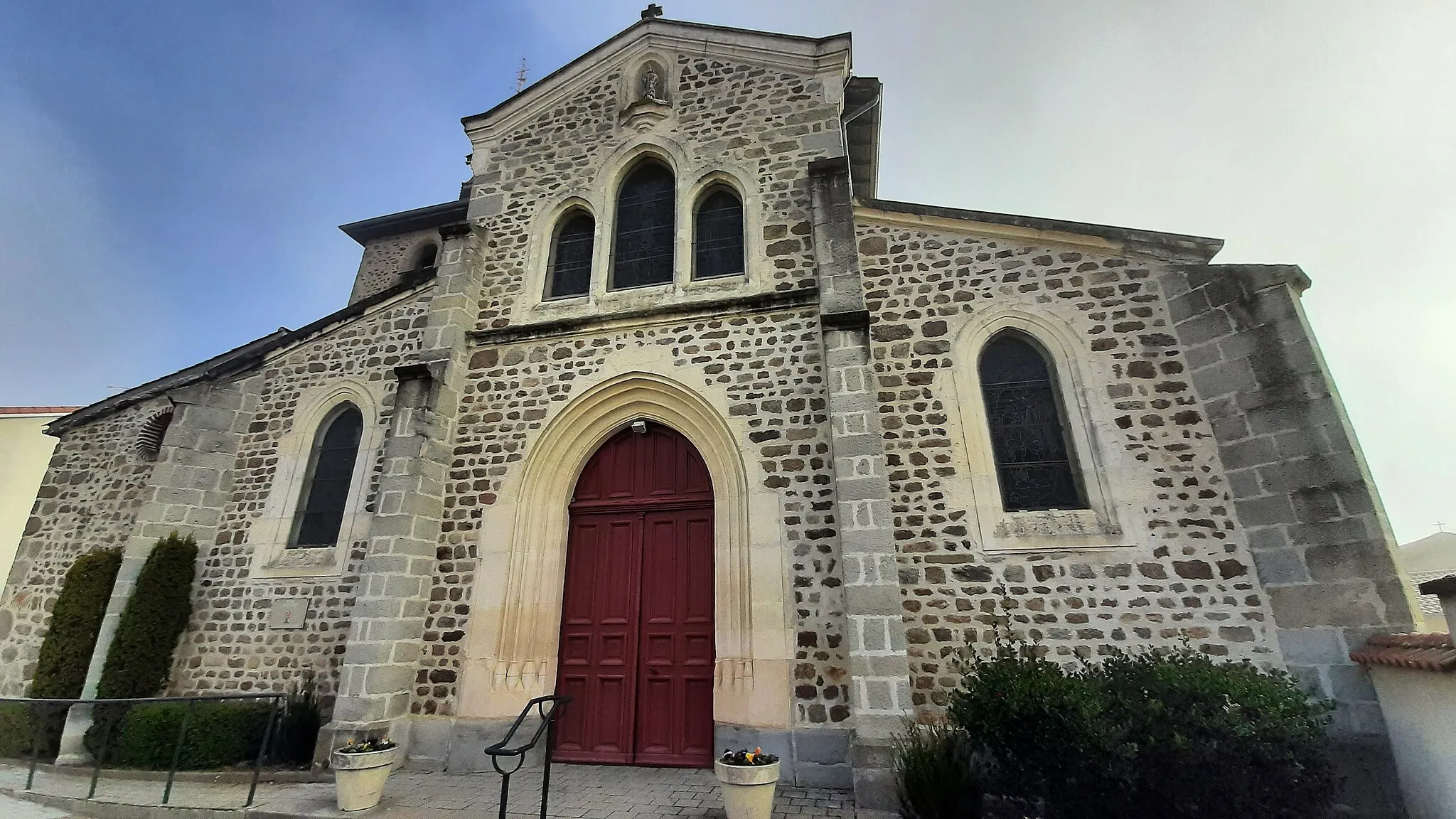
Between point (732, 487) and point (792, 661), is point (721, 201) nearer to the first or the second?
point (732, 487)

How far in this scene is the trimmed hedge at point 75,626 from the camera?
287 inches

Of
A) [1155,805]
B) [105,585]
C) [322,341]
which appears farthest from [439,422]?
[1155,805]

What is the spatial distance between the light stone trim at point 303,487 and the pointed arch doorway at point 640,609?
3095mm

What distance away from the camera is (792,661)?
552cm

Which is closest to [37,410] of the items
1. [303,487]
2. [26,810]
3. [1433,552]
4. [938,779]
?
[303,487]

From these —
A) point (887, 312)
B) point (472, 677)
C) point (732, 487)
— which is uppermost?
point (887, 312)

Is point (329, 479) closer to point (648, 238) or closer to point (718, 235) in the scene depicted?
point (648, 238)

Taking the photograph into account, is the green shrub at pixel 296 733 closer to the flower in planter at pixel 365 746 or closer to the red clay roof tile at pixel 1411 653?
the flower in planter at pixel 365 746

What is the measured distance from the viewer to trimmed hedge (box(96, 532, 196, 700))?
6.98m

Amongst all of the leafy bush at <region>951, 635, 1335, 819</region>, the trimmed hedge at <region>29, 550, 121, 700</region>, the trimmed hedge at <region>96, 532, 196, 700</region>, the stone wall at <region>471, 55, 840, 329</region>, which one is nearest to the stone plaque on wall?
the trimmed hedge at <region>96, 532, 196, 700</region>

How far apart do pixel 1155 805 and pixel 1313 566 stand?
9.10 feet

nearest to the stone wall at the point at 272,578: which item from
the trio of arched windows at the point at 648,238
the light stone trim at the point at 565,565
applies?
the light stone trim at the point at 565,565

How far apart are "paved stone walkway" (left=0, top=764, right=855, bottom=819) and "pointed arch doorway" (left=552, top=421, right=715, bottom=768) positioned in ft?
0.99

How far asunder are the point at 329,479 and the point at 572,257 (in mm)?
4521
